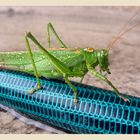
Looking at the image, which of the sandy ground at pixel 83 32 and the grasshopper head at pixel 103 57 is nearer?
the grasshopper head at pixel 103 57

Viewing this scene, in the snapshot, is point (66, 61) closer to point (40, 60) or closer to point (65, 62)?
point (65, 62)

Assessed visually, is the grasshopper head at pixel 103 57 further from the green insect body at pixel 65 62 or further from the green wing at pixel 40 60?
the green wing at pixel 40 60

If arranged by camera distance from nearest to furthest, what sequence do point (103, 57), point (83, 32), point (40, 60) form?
point (103, 57) < point (40, 60) < point (83, 32)

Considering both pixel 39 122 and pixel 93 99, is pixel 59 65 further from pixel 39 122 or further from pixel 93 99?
pixel 39 122

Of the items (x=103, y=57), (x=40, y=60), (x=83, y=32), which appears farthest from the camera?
(x=83, y=32)

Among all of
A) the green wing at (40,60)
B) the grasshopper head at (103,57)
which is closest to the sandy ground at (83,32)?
the green wing at (40,60)

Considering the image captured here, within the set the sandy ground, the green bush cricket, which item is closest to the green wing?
the green bush cricket

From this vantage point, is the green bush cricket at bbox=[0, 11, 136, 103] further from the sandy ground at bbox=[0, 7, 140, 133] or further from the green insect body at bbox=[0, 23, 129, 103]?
the sandy ground at bbox=[0, 7, 140, 133]

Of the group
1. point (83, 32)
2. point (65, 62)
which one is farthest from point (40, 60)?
point (83, 32)
